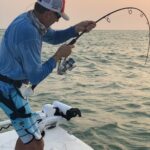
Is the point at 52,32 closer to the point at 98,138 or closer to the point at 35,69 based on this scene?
the point at 35,69

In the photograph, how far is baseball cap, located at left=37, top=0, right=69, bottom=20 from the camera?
155 inches

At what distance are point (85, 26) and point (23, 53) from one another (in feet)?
3.60

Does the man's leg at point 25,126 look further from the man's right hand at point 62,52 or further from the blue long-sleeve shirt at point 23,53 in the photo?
the man's right hand at point 62,52

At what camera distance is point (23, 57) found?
12.7ft

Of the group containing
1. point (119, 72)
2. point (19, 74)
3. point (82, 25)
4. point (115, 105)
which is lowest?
point (119, 72)

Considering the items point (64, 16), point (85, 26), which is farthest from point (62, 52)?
point (85, 26)

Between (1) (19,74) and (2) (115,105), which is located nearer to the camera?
(1) (19,74)

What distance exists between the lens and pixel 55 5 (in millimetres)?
3961

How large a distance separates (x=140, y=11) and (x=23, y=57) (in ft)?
6.51

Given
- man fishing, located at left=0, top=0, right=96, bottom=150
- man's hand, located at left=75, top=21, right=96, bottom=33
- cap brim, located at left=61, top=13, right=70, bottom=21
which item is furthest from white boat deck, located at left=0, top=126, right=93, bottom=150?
cap brim, located at left=61, top=13, right=70, bottom=21

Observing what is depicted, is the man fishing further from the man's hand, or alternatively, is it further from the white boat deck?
the white boat deck

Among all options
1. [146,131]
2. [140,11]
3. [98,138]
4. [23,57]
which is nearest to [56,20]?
[23,57]

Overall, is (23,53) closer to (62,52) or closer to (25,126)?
(62,52)

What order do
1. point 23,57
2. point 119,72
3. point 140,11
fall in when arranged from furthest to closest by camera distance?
point 119,72 → point 140,11 → point 23,57
